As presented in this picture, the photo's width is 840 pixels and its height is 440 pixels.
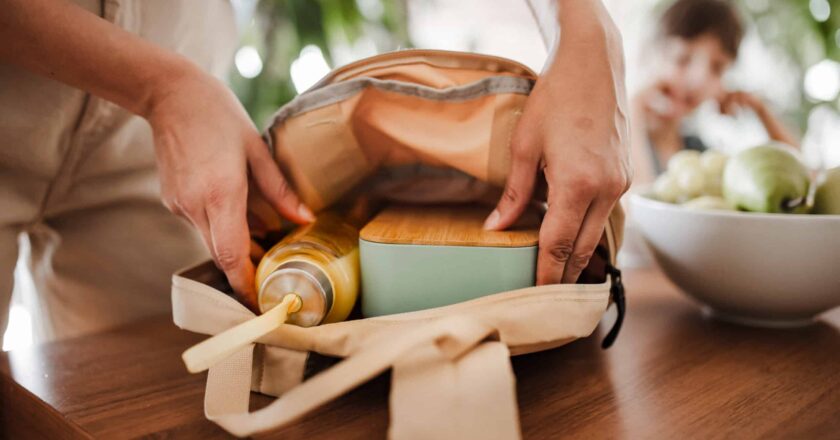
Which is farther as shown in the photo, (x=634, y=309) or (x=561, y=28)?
(x=634, y=309)

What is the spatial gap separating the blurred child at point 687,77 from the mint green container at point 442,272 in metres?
1.36

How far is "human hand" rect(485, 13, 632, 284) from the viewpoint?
1.28 ft

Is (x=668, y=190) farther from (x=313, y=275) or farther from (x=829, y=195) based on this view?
(x=313, y=275)

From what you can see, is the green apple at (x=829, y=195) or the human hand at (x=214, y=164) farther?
the green apple at (x=829, y=195)

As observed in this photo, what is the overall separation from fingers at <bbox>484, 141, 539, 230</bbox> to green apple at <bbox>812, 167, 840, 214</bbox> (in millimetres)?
294

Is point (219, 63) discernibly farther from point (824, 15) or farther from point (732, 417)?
point (824, 15)

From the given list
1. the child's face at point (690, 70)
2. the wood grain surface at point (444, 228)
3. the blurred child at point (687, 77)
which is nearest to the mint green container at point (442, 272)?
the wood grain surface at point (444, 228)

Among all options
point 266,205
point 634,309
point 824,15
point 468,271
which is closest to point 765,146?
point 634,309

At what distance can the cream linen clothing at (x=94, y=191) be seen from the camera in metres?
0.55

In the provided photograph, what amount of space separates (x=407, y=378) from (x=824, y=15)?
2.74 metres

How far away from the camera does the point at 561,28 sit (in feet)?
1.48

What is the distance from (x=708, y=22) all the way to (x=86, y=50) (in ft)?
5.57

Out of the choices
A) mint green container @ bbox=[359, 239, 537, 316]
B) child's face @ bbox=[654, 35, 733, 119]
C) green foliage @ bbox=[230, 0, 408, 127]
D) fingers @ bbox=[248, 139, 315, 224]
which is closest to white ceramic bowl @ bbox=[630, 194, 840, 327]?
mint green container @ bbox=[359, 239, 537, 316]

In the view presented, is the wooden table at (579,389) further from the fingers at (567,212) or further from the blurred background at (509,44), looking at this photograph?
the blurred background at (509,44)
